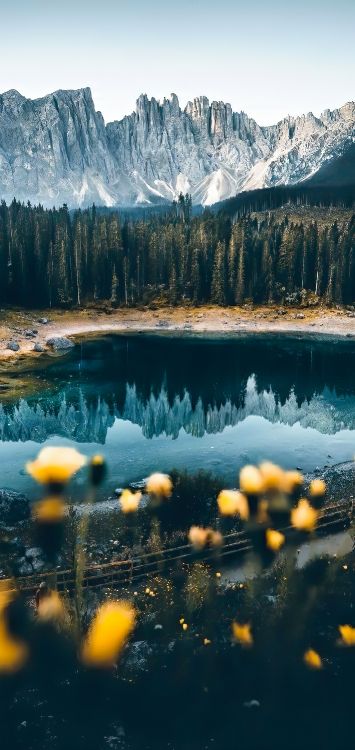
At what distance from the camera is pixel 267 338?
301ft

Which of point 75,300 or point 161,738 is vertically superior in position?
point 75,300

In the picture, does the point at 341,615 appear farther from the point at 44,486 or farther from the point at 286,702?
the point at 44,486

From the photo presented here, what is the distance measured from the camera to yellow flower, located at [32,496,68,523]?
28891 mm

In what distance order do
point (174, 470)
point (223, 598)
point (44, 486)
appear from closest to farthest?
point (223, 598), point (44, 486), point (174, 470)

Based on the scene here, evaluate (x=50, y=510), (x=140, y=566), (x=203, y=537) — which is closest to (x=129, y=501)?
(x=50, y=510)

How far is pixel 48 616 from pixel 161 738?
6.82 meters

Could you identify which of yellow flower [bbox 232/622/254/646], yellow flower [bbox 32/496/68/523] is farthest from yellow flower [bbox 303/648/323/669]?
yellow flower [bbox 32/496/68/523]

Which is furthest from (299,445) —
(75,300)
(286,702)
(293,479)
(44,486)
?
(75,300)

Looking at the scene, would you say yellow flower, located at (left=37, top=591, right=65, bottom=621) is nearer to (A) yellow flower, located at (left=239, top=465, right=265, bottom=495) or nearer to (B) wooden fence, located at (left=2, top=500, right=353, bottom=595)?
(B) wooden fence, located at (left=2, top=500, right=353, bottom=595)

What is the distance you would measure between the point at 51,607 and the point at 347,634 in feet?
39.0

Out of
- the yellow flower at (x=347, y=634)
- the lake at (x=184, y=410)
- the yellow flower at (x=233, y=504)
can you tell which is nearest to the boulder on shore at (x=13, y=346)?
the lake at (x=184, y=410)

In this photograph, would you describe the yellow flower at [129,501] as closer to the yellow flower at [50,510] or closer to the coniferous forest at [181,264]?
the yellow flower at [50,510]

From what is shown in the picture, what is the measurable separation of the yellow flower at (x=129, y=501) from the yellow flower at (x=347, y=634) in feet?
41.6

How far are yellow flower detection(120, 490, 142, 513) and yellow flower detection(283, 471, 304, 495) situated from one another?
364 inches
